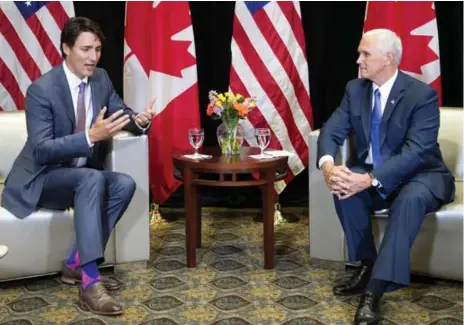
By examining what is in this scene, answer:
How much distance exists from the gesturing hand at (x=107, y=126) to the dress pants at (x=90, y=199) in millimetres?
173

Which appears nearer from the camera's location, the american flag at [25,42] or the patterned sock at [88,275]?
the patterned sock at [88,275]

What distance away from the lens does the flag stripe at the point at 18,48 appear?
4.65 metres

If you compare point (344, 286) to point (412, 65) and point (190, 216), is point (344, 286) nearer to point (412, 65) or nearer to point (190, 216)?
point (190, 216)

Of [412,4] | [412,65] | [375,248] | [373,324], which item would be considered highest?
[412,4]

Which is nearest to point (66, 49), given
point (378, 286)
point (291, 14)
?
point (291, 14)

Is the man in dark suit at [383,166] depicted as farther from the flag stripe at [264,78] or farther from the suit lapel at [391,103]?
the flag stripe at [264,78]

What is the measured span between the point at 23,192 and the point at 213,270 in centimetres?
100

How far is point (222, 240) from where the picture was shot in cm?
433

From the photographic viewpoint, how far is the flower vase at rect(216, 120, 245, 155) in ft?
13.0

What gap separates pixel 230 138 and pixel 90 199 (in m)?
0.97

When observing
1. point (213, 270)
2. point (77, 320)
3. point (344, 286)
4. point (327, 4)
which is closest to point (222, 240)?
point (213, 270)

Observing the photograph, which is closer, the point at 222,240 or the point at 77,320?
the point at 77,320

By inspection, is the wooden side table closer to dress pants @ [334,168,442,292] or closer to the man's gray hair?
dress pants @ [334,168,442,292]

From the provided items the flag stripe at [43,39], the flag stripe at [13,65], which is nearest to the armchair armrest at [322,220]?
the flag stripe at [43,39]
